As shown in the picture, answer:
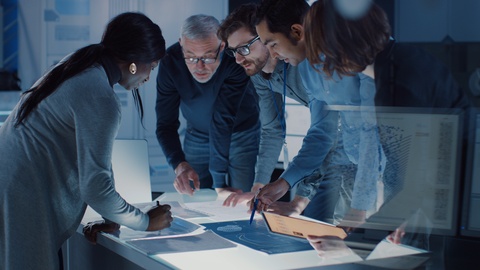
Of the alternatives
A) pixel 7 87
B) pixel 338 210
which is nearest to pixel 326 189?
pixel 338 210

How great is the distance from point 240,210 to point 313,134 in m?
0.42

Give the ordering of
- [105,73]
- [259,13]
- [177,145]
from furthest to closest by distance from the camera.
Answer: [177,145]
[259,13]
[105,73]

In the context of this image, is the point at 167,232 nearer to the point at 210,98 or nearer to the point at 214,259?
the point at 214,259

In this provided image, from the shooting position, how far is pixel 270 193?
6.65ft

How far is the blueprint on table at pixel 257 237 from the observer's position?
173 cm

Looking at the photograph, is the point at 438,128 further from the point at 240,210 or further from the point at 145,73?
the point at 240,210

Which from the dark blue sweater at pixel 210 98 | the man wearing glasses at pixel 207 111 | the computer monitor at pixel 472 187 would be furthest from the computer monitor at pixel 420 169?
the dark blue sweater at pixel 210 98

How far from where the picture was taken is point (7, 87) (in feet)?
16.1

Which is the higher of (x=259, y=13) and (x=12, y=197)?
(x=259, y=13)

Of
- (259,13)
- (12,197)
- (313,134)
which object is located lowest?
(12,197)

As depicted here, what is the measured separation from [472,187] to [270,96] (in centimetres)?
131

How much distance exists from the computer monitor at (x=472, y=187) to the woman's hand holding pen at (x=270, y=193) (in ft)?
2.84

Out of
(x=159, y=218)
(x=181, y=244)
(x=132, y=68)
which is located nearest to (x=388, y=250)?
(x=181, y=244)

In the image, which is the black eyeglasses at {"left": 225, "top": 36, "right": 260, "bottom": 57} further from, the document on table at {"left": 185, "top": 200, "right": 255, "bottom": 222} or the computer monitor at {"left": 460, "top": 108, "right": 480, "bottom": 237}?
the computer monitor at {"left": 460, "top": 108, "right": 480, "bottom": 237}
